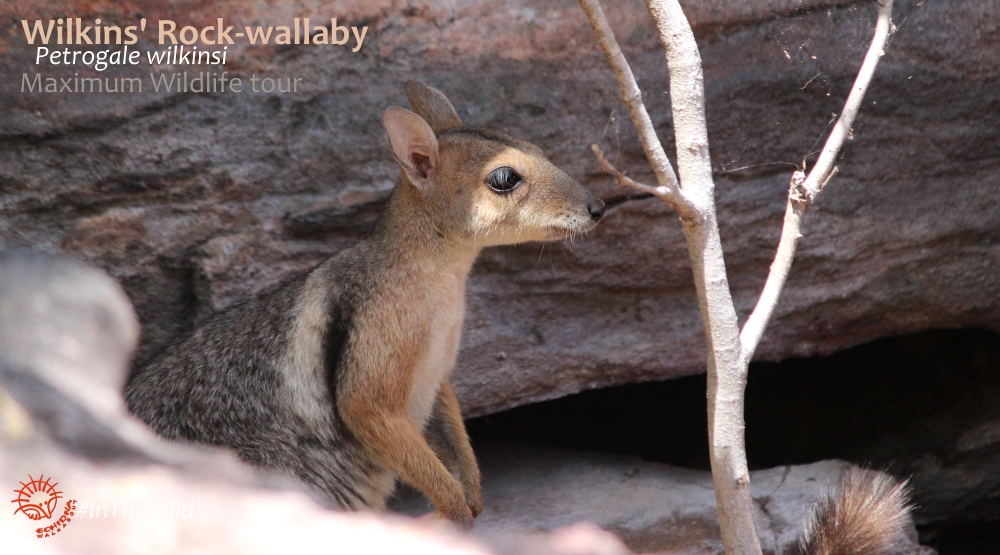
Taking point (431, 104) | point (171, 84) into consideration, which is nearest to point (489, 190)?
point (431, 104)

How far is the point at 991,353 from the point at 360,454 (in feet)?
14.2

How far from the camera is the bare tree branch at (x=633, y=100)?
9.99 feet

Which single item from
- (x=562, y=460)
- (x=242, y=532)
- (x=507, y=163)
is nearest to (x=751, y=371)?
(x=562, y=460)

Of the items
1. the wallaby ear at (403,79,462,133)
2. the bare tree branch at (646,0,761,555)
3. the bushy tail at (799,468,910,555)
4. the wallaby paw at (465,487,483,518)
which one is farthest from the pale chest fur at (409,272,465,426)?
the bushy tail at (799,468,910,555)

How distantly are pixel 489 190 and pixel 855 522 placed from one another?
2.11 metres

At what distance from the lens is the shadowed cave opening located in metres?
5.85

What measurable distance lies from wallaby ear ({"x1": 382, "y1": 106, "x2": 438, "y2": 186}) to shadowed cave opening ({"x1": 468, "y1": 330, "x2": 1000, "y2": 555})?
227 cm

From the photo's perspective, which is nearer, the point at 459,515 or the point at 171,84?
the point at 459,515

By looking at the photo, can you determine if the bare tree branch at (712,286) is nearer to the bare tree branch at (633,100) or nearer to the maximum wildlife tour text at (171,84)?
the bare tree branch at (633,100)

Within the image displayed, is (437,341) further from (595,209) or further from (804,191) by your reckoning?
(804,191)

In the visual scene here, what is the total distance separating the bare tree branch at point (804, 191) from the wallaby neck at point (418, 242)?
1295 mm

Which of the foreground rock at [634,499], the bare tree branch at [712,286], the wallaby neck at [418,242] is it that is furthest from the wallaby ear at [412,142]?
the foreground rock at [634,499]

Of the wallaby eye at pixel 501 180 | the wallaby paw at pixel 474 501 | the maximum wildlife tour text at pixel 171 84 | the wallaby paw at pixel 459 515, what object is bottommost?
the wallaby paw at pixel 459 515

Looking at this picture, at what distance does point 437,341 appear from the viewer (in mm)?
4008
